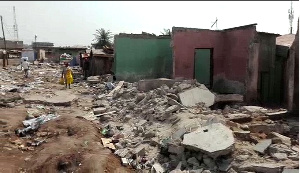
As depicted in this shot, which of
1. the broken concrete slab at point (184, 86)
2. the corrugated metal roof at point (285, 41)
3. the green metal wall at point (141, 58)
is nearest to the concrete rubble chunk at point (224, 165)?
the broken concrete slab at point (184, 86)

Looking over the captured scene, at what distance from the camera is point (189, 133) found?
5512mm

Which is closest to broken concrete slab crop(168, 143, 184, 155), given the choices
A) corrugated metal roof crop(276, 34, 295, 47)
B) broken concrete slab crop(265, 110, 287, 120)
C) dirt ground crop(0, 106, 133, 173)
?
dirt ground crop(0, 106, 133, 173)

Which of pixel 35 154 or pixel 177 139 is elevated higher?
pixel 177 139

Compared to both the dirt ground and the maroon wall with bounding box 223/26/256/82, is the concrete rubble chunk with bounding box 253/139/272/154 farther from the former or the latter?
the maroon wall with bounding box 223/26/256/82

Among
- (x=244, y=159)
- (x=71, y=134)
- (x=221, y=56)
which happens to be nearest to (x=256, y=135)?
(x=244, y=159)

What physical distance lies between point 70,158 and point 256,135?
3691 mm

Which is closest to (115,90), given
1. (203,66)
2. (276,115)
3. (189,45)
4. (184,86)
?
(184,86)

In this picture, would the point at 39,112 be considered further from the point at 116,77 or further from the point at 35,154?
the point at 116,77

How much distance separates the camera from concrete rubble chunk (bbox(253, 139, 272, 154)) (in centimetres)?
505

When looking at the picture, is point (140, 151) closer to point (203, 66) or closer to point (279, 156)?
point (279, 156)

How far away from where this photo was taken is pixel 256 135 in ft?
19.0

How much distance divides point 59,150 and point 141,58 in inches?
326

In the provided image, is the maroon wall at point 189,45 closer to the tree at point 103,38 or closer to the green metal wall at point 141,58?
the green metal wall at point 141,58

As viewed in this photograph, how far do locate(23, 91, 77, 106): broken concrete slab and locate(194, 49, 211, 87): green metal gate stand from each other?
20.1 feet
